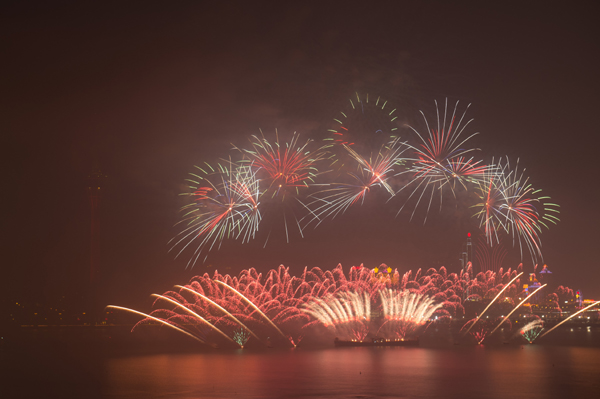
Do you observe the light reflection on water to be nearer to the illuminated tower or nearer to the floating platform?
the floating platform

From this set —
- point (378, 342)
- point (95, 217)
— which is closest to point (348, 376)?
point (378, 342)

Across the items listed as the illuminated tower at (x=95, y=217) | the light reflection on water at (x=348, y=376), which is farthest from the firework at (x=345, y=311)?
the illuminated tower at (x=95, y=217)

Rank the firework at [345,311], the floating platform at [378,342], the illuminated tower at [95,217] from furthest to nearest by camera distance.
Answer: the illuminated tower at [95,217], the floating platform at [378,342], the firework at [345,311]

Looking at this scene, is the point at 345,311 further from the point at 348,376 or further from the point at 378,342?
the point at 348,376

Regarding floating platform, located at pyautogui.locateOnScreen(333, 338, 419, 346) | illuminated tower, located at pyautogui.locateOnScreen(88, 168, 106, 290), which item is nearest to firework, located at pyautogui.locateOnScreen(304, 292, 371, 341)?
floating platform, located at pyautogui.locateOnScreen(333, 338, 419, 346)

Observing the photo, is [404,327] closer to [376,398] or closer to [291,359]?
[291,359]

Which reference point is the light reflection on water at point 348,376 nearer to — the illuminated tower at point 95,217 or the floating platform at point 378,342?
the floating platform at point 378,342
